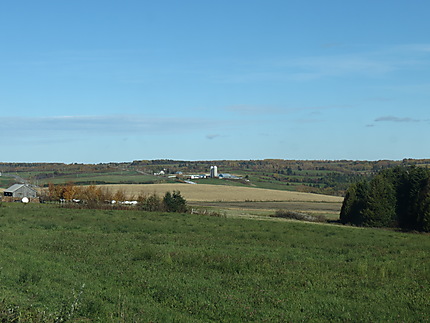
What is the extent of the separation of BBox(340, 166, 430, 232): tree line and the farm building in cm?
6513

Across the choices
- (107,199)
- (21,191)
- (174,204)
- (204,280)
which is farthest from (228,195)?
(204,280)

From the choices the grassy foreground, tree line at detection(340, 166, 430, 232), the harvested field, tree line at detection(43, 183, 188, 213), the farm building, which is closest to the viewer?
the grassy foreground

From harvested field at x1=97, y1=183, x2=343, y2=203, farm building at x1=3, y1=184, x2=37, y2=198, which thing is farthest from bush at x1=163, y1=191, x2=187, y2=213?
farm building at x1=3, y1=184, x2=37, y2=198

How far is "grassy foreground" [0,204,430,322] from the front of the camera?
11922 millimetres

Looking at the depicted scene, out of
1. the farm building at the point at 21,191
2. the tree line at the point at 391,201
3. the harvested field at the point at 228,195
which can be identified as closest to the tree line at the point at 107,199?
the farm building at the point at 21,191

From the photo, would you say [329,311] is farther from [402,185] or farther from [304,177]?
[304,177]

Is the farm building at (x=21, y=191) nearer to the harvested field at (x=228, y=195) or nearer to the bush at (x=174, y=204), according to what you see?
the harvested field at (x=228, y=195)

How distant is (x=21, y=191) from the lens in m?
101

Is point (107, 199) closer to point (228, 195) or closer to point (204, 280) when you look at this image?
point (228, 195)

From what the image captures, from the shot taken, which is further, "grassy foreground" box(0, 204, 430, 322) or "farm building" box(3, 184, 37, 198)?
"farm building" box(3, 184, 37, 198)

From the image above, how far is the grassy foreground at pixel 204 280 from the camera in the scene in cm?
→ 1192

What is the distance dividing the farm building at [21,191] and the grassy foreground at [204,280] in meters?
78.3

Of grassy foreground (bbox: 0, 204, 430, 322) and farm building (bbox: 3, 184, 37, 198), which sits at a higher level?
farm building (bbox: 3, 184, 37, 198)

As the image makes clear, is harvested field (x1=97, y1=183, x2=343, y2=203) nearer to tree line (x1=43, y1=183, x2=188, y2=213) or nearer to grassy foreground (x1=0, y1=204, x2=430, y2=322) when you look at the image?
tree line (x1=43, y1=183, x2=188, y2=213)
